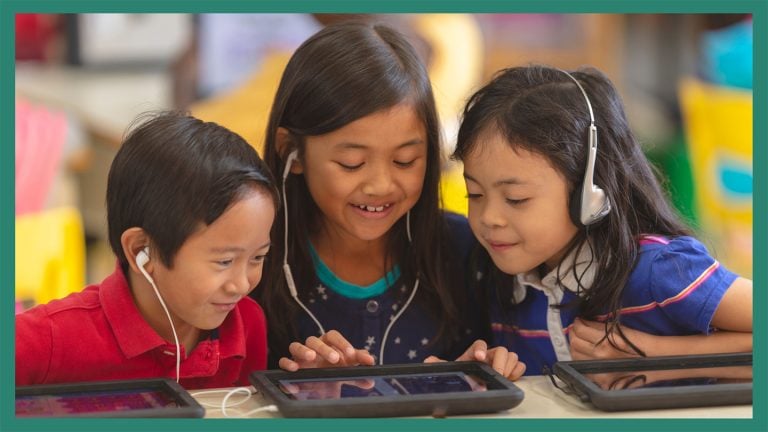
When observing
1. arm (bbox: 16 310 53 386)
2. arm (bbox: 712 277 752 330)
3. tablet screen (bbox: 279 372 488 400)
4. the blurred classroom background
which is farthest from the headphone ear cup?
the blurred classroom background

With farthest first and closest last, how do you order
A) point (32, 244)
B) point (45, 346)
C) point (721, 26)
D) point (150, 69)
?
1. point (721, 26)
2. point (150, 69)
3. point (32, 244)
4. point (45, 346)

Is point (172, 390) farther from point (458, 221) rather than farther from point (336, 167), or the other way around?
point (458, 221)

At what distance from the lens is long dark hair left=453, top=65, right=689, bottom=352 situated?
133cm

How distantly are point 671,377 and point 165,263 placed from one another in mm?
569

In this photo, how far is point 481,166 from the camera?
1330 mm

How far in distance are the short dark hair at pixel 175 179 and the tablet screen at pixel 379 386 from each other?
22 cm

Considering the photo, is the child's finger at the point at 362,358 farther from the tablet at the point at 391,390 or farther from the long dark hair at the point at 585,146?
the long dark hair at the point at 585,146

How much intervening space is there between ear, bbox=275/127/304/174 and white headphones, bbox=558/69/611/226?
1.25 ft

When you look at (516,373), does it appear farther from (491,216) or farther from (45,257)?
(45,257)

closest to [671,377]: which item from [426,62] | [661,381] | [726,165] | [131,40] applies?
[661,381]

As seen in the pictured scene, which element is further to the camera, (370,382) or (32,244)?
(32,244)

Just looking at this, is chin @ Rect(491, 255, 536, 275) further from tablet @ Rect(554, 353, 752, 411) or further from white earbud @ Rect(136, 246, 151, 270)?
white earbud @ Rect(136, 246, 151, 270)

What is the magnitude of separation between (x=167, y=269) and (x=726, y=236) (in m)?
2.56

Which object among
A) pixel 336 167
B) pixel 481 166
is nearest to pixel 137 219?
pixel 336 167
